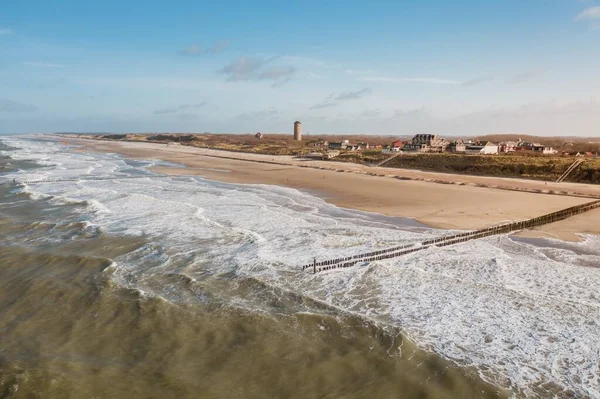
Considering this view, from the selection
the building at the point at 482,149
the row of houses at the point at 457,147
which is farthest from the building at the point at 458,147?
the building at the point at 482,149

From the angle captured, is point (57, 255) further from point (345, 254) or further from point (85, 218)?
point (345, 254)

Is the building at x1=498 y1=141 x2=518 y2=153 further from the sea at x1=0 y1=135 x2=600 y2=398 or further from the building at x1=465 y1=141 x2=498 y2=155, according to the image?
the sea at x1=0 y1=135 x2=600 y2=398

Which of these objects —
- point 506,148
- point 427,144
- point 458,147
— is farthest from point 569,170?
point 427,144

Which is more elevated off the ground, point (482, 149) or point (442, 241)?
point (482, 149)

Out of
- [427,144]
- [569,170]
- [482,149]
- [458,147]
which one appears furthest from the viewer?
[427,144]

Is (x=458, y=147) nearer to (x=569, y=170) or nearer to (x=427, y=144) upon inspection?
(x=427, y=144)

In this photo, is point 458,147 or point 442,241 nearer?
point 442,241

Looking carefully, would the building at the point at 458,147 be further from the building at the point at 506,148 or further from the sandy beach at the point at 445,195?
the sandy beach at the point at 445,195
